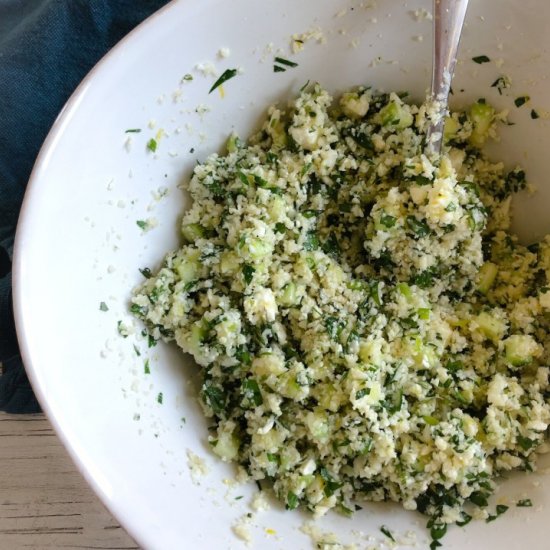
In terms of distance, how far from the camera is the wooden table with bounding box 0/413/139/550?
5.85 ft

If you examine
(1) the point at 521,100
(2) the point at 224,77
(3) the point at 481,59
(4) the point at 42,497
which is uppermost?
(2) the point at 224,77

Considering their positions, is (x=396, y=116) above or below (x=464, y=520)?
above

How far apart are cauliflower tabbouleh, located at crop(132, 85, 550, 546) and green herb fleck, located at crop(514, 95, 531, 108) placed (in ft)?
0.18

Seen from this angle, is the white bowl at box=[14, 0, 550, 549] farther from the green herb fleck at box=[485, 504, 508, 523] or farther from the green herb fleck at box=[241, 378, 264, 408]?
the green herb fleck at box=[241, 378, 264, 408]

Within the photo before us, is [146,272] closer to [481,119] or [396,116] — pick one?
[396,116]

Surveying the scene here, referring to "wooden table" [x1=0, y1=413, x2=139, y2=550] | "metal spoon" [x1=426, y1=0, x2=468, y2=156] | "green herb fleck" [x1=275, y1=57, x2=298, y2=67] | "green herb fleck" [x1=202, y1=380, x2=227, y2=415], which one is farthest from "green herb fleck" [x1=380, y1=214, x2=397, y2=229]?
"wooden table" [x1=0, y1=413, x2=139, y2=550]

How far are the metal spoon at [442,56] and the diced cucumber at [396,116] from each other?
0.06m

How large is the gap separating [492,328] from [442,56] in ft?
1.92

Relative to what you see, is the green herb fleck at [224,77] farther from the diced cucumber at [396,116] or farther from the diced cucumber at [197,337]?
the diced cucumber at [197,337]

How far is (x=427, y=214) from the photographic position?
1492mm

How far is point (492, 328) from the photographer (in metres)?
1.54

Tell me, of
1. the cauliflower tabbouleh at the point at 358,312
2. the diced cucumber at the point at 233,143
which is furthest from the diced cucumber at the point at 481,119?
the diced cucumber at the point at 233,143

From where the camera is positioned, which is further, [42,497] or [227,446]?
[42,497]

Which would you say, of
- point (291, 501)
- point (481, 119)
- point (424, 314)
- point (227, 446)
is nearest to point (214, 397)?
point (227, 446)
